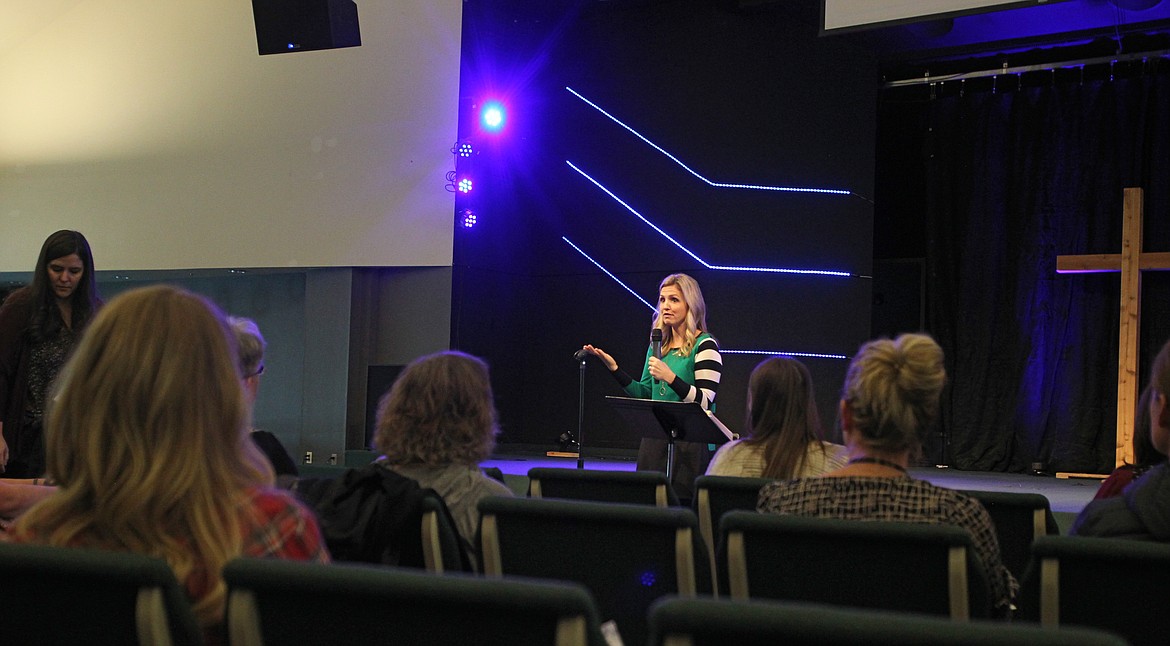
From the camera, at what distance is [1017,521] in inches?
94.9

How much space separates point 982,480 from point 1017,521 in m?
5.03

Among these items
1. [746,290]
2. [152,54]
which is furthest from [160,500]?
[152,54]

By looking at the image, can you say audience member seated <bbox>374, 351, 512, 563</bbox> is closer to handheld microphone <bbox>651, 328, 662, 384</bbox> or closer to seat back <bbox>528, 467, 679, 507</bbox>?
seat back <bbox>528, 467, 679, 507</bbox>

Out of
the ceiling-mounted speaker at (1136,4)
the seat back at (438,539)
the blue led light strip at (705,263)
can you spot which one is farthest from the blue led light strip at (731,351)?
the seat back at (438,539)

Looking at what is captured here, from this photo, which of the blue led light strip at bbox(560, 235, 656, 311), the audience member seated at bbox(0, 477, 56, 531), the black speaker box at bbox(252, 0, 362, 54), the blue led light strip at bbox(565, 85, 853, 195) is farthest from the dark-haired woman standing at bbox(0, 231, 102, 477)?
the blue led light strip at bbox(565, 85, 853, 195)

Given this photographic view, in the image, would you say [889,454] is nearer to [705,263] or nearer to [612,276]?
[705,263]

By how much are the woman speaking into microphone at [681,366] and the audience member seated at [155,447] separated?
313 centimetres

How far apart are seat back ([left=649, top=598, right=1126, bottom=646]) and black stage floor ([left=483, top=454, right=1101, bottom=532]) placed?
483 centimetres

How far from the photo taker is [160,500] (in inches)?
50.6

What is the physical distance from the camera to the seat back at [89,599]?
3.87 feet

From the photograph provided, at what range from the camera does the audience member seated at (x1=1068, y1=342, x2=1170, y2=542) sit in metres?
1.87

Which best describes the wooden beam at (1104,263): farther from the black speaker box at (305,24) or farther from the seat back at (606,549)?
the seat back at (606,549)

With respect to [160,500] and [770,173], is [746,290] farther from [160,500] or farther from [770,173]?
[160,500]

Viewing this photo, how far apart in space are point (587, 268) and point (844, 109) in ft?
7.61
